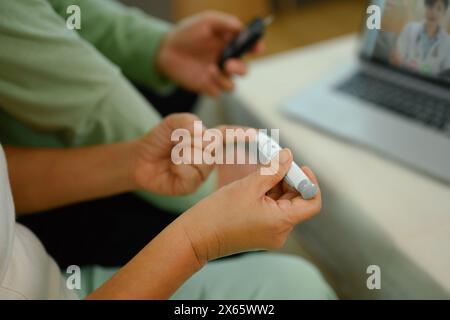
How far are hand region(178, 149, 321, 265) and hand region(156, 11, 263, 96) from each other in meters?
0.33

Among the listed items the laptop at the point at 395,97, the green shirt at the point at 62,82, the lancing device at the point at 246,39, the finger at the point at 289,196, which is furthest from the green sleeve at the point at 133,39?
the finger at the point at 289,196

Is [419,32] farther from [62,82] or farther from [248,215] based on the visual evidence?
[62,82]

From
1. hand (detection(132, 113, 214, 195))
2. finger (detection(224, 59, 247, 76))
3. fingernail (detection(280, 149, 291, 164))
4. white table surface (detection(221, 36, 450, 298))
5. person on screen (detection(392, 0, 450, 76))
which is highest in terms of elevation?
person on screen (detection(392, 0, 450, 76))

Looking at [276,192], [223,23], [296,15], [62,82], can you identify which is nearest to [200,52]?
[223,23]

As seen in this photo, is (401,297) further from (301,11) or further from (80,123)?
(301,11)

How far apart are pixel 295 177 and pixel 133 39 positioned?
42 cm

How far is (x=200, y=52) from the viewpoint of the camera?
68 cm

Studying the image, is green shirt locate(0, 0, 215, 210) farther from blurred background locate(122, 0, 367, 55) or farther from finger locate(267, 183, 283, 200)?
blurred background locate(122, 0, 367, 55)

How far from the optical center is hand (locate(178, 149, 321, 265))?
327mm

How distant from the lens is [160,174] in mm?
444

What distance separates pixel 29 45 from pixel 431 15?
0.36m

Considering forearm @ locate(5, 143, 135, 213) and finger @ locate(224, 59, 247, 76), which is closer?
forearm @ locate(5, 143, 135, 213)

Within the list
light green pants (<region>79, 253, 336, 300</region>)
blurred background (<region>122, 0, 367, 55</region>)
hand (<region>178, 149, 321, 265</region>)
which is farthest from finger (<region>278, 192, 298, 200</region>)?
blurred background (<region>122, 0, 367, 55</region>)

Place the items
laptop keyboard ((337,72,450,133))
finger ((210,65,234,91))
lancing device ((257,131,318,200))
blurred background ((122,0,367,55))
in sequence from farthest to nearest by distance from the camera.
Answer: blurred background ((122,0,367,55)) < finger ((210,65,234,91)) < laptop keyboard ((337,72,450,133)) < lancing device ((257,131,318,200))
